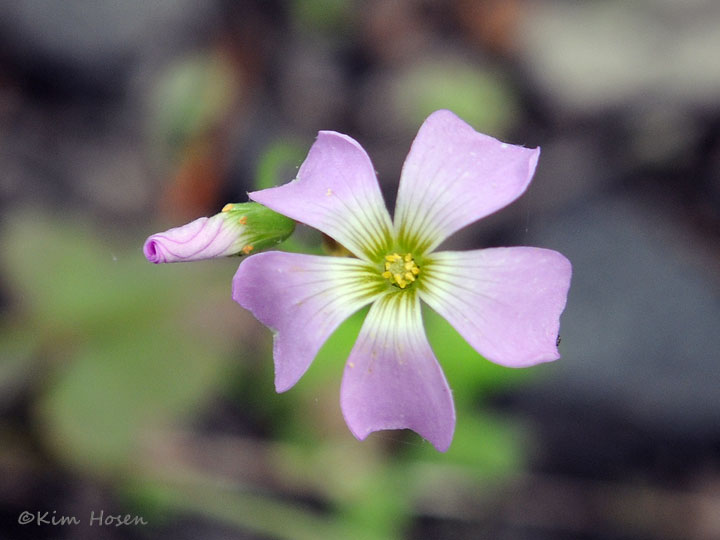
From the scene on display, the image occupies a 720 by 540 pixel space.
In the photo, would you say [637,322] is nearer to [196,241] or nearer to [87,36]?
[196,241]

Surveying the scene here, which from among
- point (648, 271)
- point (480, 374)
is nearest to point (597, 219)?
point (648, 271)

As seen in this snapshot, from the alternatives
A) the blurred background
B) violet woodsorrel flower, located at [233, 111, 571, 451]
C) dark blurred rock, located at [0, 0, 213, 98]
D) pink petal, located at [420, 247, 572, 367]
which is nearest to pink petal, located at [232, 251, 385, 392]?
violet woodsorrel flower, located at [233, 111, 571, 451]

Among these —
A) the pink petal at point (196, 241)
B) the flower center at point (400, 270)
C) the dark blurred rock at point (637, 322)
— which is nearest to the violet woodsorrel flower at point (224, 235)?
the pink petal at point (196, 241)

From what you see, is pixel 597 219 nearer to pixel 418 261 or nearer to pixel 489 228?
pixel 489 228

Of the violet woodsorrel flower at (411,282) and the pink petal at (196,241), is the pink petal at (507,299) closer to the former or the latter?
the violet woodsorrel flower at (411,282)

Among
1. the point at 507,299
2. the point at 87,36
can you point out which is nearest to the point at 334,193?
the point at 507,299
